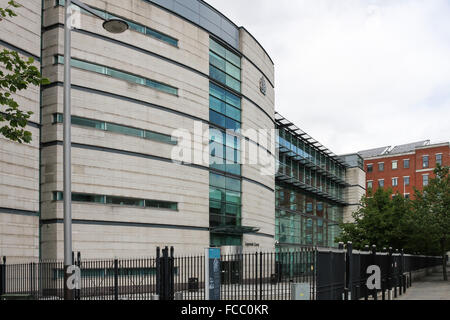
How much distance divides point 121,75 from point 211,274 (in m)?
20.4

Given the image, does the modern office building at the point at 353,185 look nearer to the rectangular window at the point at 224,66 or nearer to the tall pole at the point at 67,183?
the rectangular window at the point at 224,66

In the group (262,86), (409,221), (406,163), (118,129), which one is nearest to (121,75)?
(118,129)

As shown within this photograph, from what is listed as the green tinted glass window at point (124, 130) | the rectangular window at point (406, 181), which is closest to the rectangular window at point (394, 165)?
the rectangular window at point (406, 181)

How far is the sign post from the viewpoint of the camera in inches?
A: 598

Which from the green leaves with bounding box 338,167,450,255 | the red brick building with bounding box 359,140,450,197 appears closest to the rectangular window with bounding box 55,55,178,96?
the green leaves with bounding box 338,167,450,255

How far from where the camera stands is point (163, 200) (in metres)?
33.8

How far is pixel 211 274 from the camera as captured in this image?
15.4m

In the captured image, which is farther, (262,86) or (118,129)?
(262,86)

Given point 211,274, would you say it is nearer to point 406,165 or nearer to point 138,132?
point 138,132

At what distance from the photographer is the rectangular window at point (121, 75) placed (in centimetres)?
3050

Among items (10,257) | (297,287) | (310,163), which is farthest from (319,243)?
(297,287)

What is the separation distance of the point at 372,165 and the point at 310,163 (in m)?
39.6

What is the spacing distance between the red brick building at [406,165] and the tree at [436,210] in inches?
1870
